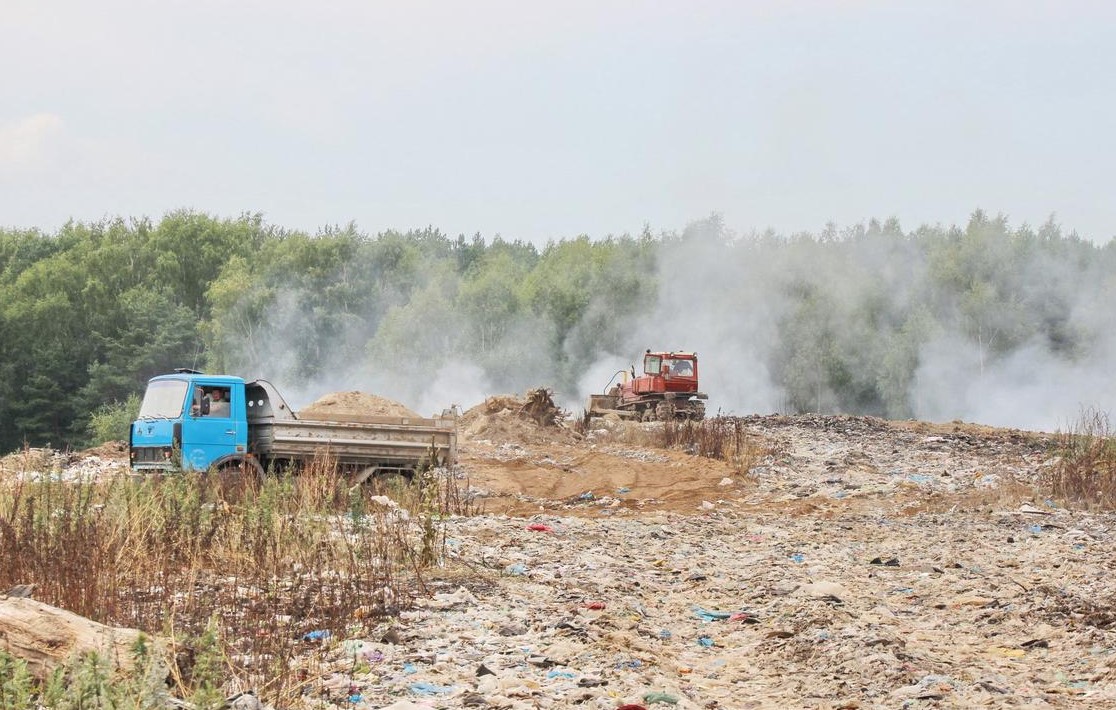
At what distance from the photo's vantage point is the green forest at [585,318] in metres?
52.8

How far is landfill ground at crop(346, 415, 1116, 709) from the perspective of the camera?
238 inches

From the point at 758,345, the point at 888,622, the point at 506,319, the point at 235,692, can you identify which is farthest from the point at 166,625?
the point at 506,319

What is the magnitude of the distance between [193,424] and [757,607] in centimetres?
821

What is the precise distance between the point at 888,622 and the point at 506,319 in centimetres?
5562

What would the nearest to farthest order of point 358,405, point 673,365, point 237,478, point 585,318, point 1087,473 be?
1. point 237,478
2. point 1087,473
3. point 358,405
4. point 673,365
5. point 585,318

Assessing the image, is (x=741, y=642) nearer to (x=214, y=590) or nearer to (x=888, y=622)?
(x=888, y=622)

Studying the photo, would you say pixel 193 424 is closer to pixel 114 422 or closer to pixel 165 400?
pixel 165 400

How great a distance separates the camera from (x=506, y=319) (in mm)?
63281

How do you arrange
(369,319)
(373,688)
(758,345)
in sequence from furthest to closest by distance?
(369,319)
(758,345)
(373,688)

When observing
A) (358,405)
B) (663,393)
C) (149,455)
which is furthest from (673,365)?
(149,455)

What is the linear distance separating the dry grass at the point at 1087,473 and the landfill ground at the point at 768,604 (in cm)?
39

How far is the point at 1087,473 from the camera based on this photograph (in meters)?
15.0

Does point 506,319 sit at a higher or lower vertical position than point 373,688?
higher

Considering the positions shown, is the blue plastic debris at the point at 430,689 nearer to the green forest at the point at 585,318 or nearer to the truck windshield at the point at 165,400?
the truck windshield at the point at 165,400
